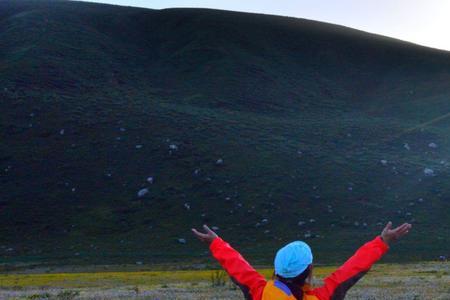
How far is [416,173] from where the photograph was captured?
7688cm

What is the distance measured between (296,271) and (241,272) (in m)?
0.65

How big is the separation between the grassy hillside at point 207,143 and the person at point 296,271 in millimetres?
48553

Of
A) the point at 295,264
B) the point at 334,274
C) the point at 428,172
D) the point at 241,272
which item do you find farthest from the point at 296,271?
the point at 428,172

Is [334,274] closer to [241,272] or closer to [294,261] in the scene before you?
[294,261]

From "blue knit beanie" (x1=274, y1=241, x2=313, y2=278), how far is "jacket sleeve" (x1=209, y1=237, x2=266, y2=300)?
Answer: 0.31m

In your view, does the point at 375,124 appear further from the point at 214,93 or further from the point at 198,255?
the point at 198,255

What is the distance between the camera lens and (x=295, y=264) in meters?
5.80

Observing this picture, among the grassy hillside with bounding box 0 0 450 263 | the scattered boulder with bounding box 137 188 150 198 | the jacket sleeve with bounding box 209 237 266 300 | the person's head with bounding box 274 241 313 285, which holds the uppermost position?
the person's head with bounding box 274 241 313 285

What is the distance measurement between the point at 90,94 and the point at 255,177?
31.8 m

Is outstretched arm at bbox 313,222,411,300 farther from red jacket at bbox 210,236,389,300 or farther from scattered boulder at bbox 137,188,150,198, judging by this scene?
scattered boulder at bbox 137,188,150,198

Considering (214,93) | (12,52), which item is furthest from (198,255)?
(12,52)

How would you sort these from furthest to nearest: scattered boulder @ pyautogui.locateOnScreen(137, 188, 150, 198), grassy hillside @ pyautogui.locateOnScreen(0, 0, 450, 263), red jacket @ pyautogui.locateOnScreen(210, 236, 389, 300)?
scattered boulder @ pyautogui.locateOnScreen(137, 188, 150, 198) < grassy hillside @ pyautogui.locateOnScreen(0, 0, 450, 263) < red jacket @ pyautogui.locateOnScreen(210, 236, 389, 300)

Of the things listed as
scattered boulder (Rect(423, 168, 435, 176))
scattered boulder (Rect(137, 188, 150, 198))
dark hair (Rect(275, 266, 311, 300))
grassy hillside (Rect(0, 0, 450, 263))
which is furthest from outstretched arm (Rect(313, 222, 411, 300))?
scattered boulder (Rect(423, 168, 435, 176))

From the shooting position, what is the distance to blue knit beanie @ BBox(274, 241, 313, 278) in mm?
5805
